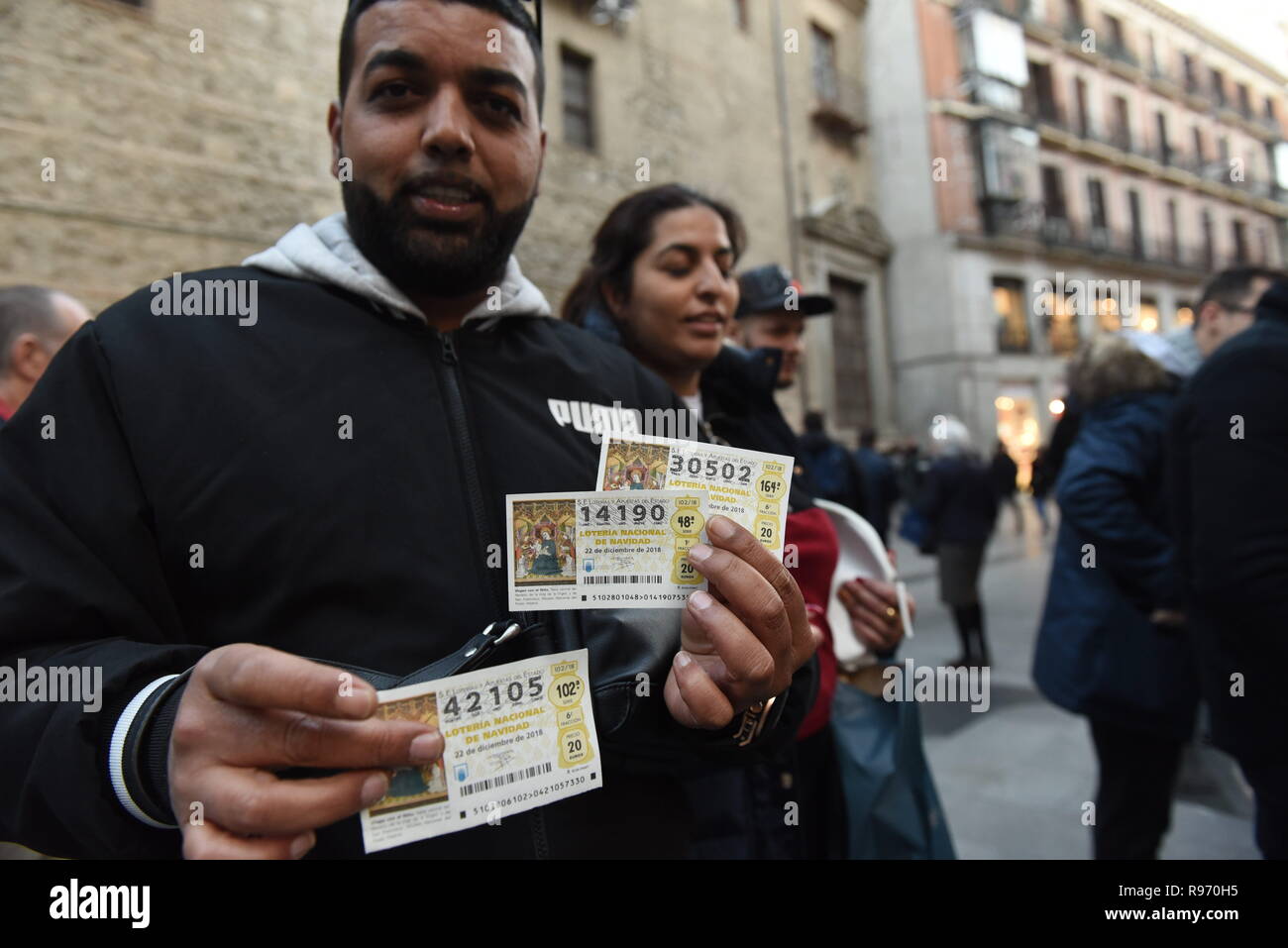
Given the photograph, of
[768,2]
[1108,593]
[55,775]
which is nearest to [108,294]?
[55,775]

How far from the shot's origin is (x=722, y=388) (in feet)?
6.86

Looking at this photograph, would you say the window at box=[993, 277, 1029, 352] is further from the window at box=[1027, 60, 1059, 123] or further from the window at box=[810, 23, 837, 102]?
the window at box=[810, 23, 837, 102]

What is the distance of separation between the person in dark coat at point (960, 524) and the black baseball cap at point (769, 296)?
3.11 metres

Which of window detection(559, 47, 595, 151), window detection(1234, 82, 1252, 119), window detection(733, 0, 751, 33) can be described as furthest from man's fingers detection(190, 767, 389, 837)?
window detection(1234, 82, 1252, 119)

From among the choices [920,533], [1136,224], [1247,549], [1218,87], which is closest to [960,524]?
[920,533]

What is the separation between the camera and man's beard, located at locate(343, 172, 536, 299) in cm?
113

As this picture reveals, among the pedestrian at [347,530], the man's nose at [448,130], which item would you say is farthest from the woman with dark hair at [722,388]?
the man's nose at [448,130]

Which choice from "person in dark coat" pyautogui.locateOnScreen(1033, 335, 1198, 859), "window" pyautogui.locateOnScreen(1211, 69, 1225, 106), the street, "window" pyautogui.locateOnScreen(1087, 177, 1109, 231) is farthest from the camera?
"window" pyautogui.locateOnScreen(1211, 69, 1225, 106)

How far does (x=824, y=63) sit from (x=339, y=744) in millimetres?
18555

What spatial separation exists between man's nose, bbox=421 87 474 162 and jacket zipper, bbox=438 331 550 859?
28 centimetres

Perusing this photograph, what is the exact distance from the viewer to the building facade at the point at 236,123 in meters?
6.25

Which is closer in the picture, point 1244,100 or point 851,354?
point 851,354

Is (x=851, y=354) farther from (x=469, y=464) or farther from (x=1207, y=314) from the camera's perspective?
(x=469, y=464)

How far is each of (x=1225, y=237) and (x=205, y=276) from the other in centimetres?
3532
